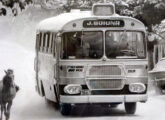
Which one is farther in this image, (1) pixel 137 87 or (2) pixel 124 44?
(2) pixel 124 44

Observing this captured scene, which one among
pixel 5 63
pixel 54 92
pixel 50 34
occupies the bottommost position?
pixel 5 63

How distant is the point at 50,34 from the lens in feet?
75.9

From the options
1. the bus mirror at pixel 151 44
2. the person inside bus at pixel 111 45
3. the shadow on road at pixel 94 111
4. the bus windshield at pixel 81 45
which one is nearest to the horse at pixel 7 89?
the bus windshield at pixel 81 45

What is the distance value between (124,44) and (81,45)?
4.11ft

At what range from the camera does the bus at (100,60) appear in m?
21.0

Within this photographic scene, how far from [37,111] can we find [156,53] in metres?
24.1

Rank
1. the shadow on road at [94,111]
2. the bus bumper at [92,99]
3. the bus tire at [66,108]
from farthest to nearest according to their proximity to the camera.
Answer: the shadow on road at [94,111] < the bus tire at [66,108] < the bus bumper at [92,99]

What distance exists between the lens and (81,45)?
835 inches

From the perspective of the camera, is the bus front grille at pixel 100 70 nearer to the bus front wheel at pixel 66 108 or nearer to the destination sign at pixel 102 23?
the destination sign at pixel 102 23

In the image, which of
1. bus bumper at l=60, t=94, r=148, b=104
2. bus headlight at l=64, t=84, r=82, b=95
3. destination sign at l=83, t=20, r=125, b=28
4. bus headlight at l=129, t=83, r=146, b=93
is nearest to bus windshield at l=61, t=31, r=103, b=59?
destination sign at l=83, t=20, r=125, b=28

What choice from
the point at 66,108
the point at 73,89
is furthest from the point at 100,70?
the point at 66,108

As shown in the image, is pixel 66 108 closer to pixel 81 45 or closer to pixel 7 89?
pixel 81 45

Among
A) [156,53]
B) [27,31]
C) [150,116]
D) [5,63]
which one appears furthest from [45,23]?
[27,31]

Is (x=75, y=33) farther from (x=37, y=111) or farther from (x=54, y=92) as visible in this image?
(x=37, y=111)
